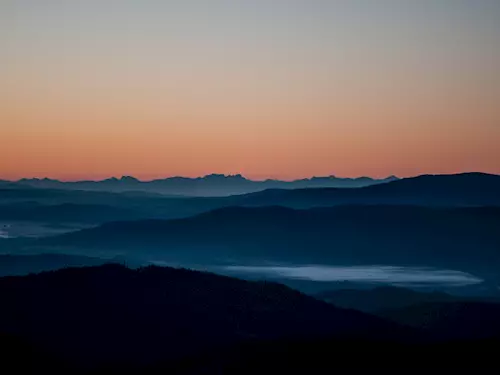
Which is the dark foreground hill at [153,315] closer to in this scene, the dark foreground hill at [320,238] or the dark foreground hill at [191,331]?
the dark foreground hill at [191,331]

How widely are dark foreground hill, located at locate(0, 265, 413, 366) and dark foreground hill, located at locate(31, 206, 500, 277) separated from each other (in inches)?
4199

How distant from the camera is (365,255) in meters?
164

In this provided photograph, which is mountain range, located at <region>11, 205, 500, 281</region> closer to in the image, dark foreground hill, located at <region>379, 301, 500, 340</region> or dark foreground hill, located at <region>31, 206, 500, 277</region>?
dark foreground hill, located at <region>31, 206, 500, 277</region>

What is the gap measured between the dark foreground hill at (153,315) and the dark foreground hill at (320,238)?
107 m

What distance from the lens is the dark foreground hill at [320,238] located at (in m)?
161

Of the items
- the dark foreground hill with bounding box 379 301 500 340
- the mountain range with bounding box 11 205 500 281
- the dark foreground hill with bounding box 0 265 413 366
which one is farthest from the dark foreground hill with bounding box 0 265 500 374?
the mountain range with bounding box 11 205 500 281

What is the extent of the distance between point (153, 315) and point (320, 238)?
5348 inches

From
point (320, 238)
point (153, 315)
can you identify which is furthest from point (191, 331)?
point (320, 238)

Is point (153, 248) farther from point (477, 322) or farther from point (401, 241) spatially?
point (477, 322)

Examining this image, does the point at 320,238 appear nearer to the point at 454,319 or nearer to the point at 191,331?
the point at 454,319

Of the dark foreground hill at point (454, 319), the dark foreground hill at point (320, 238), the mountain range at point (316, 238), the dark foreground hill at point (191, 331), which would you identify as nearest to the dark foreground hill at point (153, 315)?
the dark foreground hill at point (191, 331)

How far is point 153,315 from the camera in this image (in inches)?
1687

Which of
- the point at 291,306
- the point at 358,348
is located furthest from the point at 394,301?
the point at 358,348

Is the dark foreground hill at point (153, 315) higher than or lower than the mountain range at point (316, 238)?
lower
